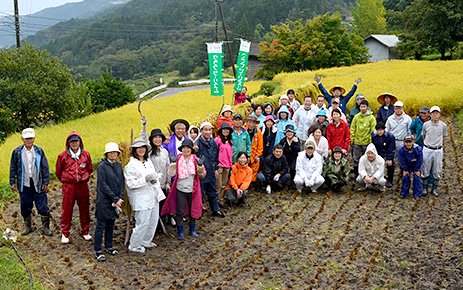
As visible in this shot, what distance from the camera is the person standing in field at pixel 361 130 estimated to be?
8.99 metres

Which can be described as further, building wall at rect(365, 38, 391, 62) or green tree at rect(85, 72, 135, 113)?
building wall at rect(365, 38, 391, 62)

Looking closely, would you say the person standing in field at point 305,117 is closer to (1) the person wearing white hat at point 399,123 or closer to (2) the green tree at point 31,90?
(1) the person wearing white hat at point 399,123

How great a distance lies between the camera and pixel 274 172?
8.52 m

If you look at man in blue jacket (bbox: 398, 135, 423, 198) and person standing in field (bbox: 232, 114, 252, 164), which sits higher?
person standing in field (bbox: 232, 114, 252, 164)

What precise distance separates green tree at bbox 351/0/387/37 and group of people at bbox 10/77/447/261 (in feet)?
170

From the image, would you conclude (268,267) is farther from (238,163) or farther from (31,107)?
(31,107)

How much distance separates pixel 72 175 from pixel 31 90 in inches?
392

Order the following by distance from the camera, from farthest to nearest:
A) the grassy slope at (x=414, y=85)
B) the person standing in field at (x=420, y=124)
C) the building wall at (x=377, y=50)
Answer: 1. the building wall at (x=377, y=50)
2. the grassy slope at (x=414, y=85)
3. the person standing in field at (x=420, y=124)

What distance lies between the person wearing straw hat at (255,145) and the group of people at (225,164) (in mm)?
20

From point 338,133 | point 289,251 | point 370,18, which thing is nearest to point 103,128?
point 338,133

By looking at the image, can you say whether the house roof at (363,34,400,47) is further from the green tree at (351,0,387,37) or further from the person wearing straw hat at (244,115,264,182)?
the person wearing straw hat at (244,115,264,182)

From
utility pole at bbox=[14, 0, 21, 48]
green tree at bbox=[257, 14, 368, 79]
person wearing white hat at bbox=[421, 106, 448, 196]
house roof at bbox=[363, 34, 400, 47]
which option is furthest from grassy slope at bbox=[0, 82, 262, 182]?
house roof at bbox=[363, 34, 400, 47]

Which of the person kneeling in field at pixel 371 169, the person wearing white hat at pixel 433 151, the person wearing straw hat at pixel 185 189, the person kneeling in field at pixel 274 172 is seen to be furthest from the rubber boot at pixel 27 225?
the person wearing white hat at pixel 433 151

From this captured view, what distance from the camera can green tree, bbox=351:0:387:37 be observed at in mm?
57625
